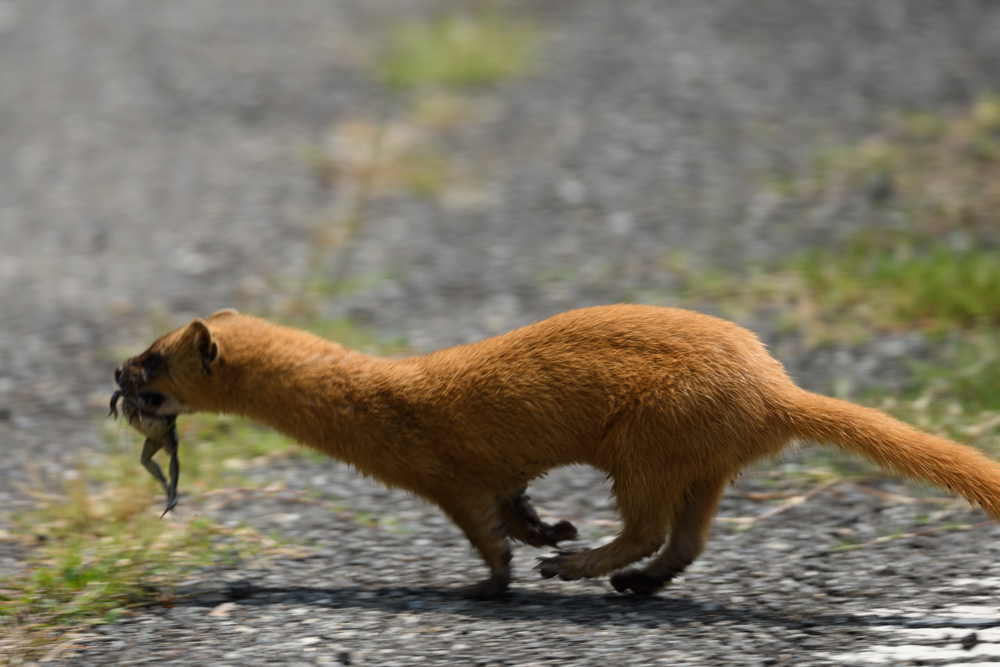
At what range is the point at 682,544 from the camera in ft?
11.7

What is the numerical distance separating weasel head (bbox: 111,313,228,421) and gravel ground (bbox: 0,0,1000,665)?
0.61 meters

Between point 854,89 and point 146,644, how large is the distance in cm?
749

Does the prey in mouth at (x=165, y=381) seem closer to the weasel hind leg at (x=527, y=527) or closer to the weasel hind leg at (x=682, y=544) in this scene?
the weasel hind leg at (x=527, y=527)

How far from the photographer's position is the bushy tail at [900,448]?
3.17 meters

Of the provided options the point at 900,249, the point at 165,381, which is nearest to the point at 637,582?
the point at 165,381

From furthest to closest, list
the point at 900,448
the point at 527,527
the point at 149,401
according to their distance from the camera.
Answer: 1. the point at 149,401
2. the point at 527,527
3. the point at 900,448

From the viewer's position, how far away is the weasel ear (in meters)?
3.78

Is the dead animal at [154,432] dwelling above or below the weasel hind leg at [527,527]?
above

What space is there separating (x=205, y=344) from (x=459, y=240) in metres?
3.94

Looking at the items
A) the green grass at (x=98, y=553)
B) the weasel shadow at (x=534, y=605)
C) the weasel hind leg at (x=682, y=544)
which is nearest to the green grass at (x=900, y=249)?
the weasel hind leg at (x=682, y=544)

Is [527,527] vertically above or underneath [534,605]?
above

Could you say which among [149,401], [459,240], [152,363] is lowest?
[149,401]

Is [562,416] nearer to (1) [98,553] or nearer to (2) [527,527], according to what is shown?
(2) [527,527]

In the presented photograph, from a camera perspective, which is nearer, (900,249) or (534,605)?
(534,605)
